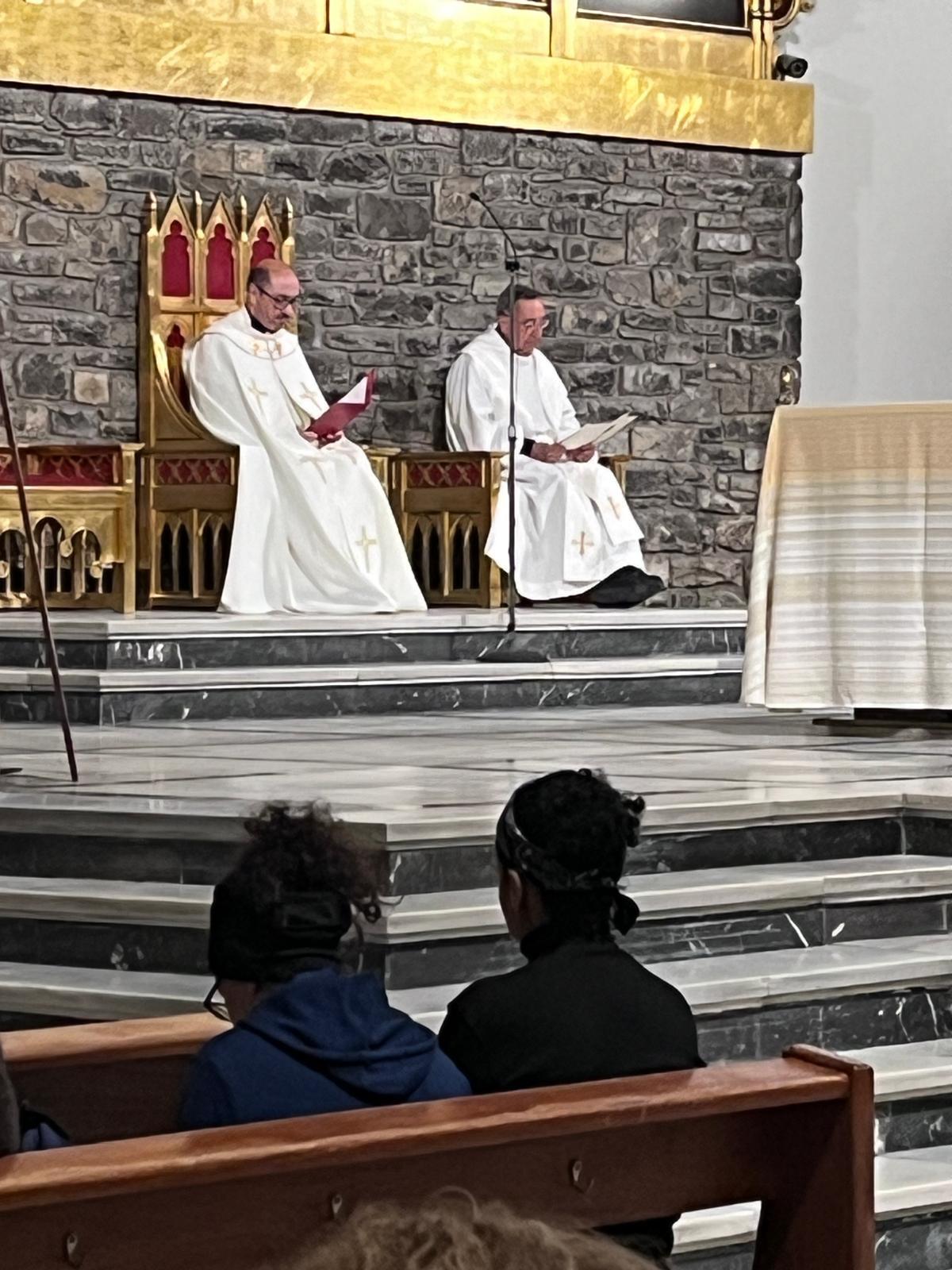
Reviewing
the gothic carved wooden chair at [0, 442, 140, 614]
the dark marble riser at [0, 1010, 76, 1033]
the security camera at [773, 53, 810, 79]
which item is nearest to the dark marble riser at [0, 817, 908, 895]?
the dark marble riser at [0, 1010, 76, 1033]

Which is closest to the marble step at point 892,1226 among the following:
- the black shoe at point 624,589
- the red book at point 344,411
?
the red book at point 344,411

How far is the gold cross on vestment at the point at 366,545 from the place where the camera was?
8.64 m

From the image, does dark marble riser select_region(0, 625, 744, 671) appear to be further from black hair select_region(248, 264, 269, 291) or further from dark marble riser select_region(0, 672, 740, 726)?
black hair select_region(248, 264, 269, 291)

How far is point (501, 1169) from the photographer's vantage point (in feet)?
7.55

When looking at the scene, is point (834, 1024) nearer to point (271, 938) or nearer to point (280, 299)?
point (271, 938)

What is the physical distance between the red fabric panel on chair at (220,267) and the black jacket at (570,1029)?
276 inches

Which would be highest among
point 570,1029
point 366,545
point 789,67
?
point 789,67

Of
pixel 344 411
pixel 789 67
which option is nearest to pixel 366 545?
pixel 344 411

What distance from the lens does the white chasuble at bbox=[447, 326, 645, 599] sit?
9.29 m

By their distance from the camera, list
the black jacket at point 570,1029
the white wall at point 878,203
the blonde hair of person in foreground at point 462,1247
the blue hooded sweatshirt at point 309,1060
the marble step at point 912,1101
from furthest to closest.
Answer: the white wall at point 878,203 < the marble step at point 912,1101 < the black jacket at point 570,1029 < the blue hooded sweatshirt at point 309,1060 < the blonde hair of person in foreground at point 462,1247

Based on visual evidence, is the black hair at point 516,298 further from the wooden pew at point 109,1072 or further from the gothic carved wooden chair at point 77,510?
the wooden pew at point 109,1072

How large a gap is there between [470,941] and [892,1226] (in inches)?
35.3

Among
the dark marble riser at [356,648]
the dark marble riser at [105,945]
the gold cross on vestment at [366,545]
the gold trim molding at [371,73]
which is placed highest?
the gold trim molding at [371,73]

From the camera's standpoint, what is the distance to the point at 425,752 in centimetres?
595
